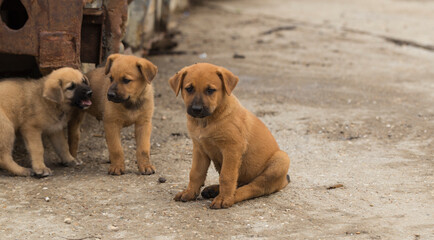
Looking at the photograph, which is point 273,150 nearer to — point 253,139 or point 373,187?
point 253,139

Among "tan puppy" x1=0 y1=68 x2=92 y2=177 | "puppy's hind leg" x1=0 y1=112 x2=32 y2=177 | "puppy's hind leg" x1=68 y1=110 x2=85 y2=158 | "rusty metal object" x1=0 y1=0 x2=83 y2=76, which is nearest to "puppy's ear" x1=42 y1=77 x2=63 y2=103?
"tan puppy" x1=0 y1=68 x2=92 y2=177

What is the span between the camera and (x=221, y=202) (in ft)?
15.9

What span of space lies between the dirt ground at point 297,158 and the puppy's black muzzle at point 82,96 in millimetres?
642

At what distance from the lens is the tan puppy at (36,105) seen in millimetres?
5789

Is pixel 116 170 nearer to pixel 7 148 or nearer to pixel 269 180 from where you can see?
pixel 7 148

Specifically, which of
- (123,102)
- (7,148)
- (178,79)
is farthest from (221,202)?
(7,148)

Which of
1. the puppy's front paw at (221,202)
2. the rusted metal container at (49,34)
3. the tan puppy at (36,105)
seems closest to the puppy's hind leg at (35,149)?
the tan puppy at (36,105)

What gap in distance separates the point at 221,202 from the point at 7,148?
2186 mm

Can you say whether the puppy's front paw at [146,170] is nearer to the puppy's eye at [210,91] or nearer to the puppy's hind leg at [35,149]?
the puppy's hind leg at [35,149]

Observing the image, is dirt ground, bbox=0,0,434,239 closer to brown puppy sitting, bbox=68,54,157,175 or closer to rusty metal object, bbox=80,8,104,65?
brown puppy sitting, bbox=68,54,157,175

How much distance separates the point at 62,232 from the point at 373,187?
2601 millimetres

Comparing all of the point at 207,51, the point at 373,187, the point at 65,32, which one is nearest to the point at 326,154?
the point at 373,187

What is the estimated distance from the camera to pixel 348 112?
791cm

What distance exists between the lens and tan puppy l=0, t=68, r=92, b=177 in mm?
5789
